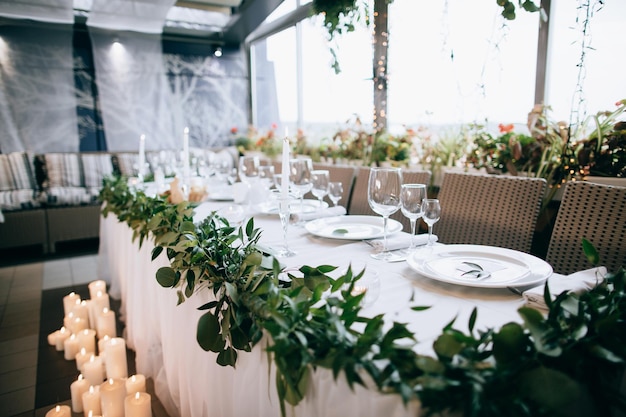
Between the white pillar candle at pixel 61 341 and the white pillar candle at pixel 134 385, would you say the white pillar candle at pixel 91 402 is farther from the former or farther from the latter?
the white pillar candle at pixel 61 341

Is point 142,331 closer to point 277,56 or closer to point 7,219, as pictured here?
point 7,219

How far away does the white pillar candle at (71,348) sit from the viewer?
2.18 m

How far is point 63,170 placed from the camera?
4719mm

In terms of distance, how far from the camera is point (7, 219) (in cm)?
407

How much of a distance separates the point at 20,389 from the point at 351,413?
6.44 ft

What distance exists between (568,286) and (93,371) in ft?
6.11

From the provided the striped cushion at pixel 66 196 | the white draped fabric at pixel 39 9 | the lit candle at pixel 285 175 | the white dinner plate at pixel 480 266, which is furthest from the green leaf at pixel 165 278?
the white draped fabric at pixel 39 9

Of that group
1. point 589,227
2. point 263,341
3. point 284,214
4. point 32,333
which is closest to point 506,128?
point 589,227

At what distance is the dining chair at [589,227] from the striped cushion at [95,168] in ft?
15.5

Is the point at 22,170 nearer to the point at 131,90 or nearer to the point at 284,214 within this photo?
the point at 131,90

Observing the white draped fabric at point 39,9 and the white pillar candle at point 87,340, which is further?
the white draped fabric at point 39,9

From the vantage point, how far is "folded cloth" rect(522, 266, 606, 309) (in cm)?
84

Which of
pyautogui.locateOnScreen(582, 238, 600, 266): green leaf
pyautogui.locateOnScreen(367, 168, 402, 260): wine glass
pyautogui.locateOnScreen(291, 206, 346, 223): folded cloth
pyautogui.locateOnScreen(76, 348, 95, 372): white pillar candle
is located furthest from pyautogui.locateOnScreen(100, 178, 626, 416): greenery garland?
pyautogui.locateOnScreen(76, 348, 95, 372): white pillar candle

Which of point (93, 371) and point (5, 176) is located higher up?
point (5, 176)
